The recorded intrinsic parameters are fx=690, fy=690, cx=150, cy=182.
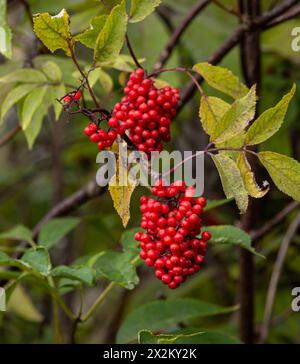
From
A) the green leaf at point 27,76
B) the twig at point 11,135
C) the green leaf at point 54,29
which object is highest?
the twig at point 11,135

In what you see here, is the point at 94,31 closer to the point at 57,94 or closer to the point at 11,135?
the point at 57,94

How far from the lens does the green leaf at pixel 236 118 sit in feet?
3.23

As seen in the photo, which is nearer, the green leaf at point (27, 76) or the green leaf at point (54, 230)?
the green leaf at point (27, 76)

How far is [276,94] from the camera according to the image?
6.45ft

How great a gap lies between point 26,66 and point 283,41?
2.69ft

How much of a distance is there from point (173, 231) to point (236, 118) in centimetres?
19

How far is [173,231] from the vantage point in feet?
3.33

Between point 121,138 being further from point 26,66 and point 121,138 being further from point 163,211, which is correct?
point 26,66

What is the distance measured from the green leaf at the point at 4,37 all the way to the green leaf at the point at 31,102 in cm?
14

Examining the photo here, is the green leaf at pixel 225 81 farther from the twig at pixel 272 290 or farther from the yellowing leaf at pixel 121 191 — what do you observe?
the twig at pixel 272 290

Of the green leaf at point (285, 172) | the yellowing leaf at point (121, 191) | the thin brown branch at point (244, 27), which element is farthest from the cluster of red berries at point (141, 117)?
the thin brown branch at point (244, 27)

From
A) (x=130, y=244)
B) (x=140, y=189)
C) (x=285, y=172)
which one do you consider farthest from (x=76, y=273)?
(x=140, y=189)

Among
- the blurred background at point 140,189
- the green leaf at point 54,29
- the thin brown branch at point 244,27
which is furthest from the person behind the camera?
the blurred background at point 140,189
